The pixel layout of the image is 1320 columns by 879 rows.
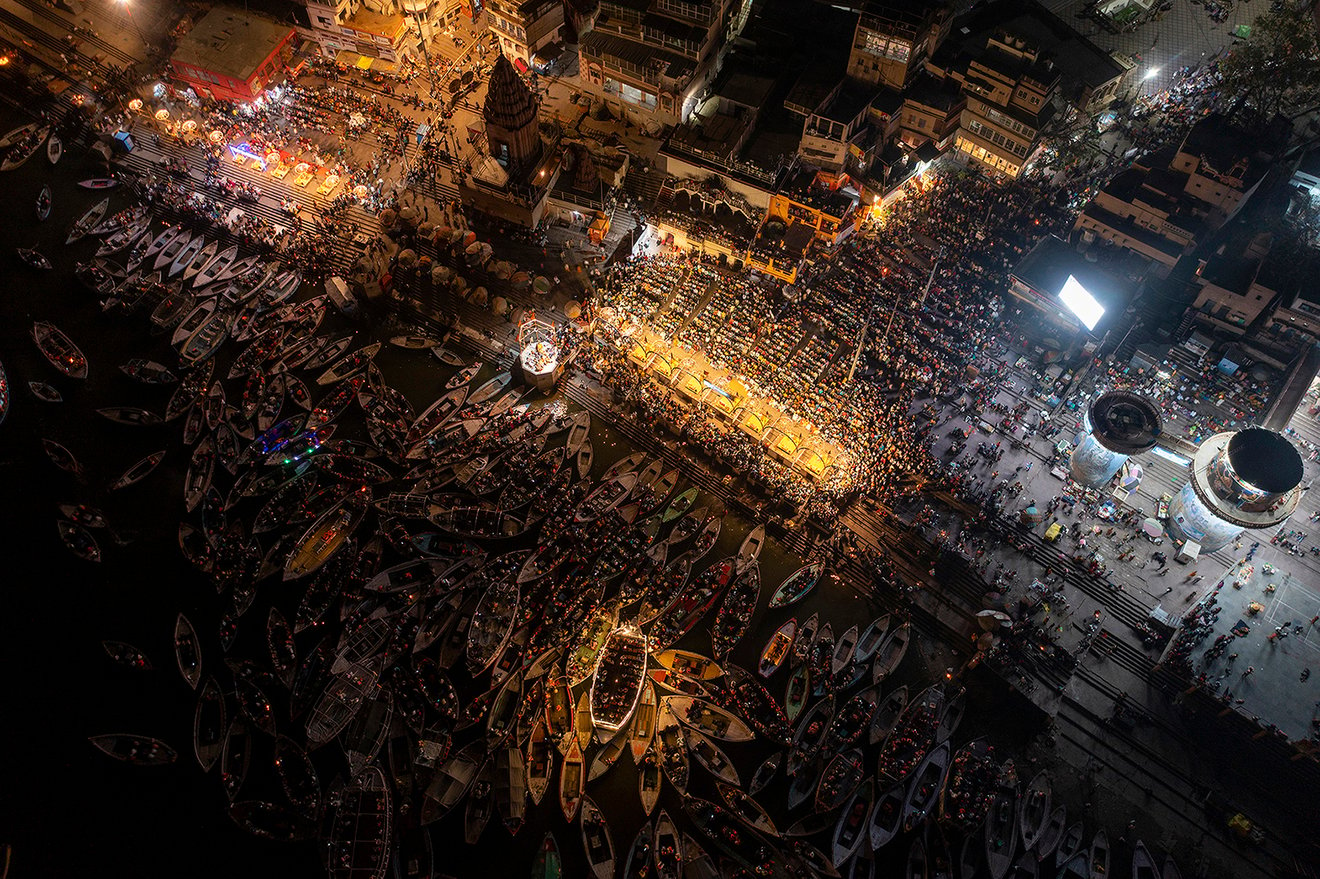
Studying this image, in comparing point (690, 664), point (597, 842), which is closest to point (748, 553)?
point (690, 664)

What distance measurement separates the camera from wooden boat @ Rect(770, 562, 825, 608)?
47875 millimetres

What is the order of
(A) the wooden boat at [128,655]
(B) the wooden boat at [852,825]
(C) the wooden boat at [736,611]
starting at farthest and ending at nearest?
1. (C) the wooden boat at [736,611]
2. (A) the wooden boat at [128,655]
3. (B) the wooden boat at [852,825]

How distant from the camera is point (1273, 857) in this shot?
137 feet

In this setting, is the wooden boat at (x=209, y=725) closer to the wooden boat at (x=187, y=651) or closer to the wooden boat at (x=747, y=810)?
the wooden boat at (x=187, y=651)

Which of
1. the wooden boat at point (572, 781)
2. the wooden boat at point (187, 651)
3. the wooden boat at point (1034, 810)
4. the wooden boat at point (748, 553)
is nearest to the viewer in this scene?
the wooden boat at point (572, 781)

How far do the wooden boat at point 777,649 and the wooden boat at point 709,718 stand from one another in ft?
10.9

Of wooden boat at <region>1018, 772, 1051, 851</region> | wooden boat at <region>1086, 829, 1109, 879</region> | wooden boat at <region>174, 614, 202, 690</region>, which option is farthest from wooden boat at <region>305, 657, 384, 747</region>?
wooden boat at <region>1086, 829, 1109, 879</region>

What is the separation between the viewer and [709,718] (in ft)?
144

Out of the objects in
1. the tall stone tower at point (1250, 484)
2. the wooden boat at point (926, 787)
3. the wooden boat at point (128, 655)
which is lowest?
the wooden boat at point (128, 655)

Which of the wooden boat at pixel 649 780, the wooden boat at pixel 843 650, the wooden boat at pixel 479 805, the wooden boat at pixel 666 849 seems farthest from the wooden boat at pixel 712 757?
the wooden boat at pixel 479 805

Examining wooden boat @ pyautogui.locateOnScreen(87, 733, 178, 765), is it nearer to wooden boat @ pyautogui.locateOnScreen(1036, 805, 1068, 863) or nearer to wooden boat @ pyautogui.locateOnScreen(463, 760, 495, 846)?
wooden boat @ pyautogui.locateOnScreen(463, 760, 495, 846)

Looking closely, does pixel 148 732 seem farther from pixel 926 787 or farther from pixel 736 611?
pixel 926 787

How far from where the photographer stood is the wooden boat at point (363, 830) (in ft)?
129

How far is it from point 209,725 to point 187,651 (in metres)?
4.92
